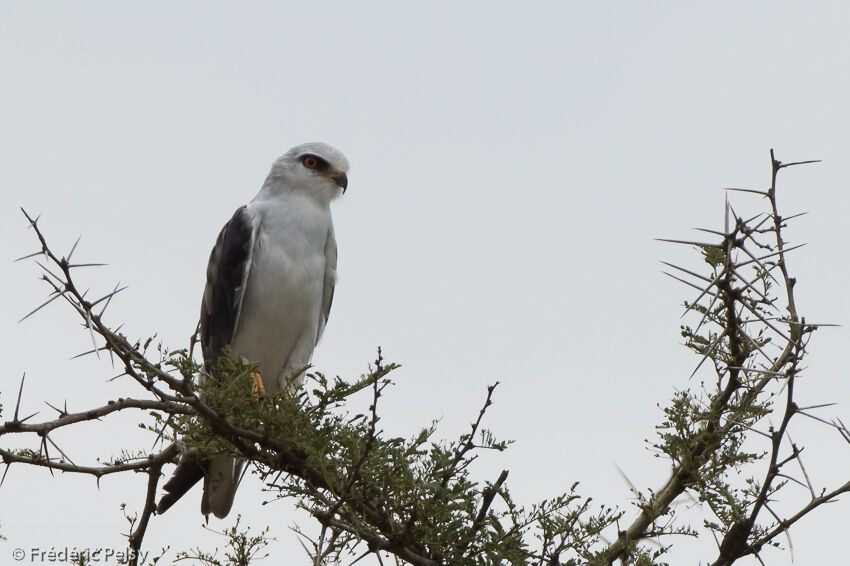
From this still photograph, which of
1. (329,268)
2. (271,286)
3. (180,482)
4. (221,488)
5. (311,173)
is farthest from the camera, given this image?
(311,173)

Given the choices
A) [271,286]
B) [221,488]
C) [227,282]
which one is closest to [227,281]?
[227,282]

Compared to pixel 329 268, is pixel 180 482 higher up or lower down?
lower down

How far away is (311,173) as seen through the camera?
19.5 ft

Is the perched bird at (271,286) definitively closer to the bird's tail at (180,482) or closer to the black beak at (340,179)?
the black beak at (340,179)

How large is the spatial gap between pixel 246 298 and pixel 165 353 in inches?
102

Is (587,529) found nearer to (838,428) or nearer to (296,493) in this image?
(296,493)

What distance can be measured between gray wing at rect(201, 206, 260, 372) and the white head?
486 millimetres

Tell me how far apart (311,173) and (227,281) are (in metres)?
1.04

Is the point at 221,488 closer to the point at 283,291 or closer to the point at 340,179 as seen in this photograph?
the point at 283,291

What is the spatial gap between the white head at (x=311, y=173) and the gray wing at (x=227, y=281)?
0.49 metres

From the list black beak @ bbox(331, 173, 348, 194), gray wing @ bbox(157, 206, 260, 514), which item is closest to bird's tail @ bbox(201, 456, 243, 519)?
gray wing @ bbox(157, 206, 260, 514)

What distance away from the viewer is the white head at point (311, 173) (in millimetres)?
5902

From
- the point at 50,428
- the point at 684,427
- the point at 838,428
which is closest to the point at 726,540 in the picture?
the point at 684,427

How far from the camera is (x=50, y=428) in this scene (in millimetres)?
2650
